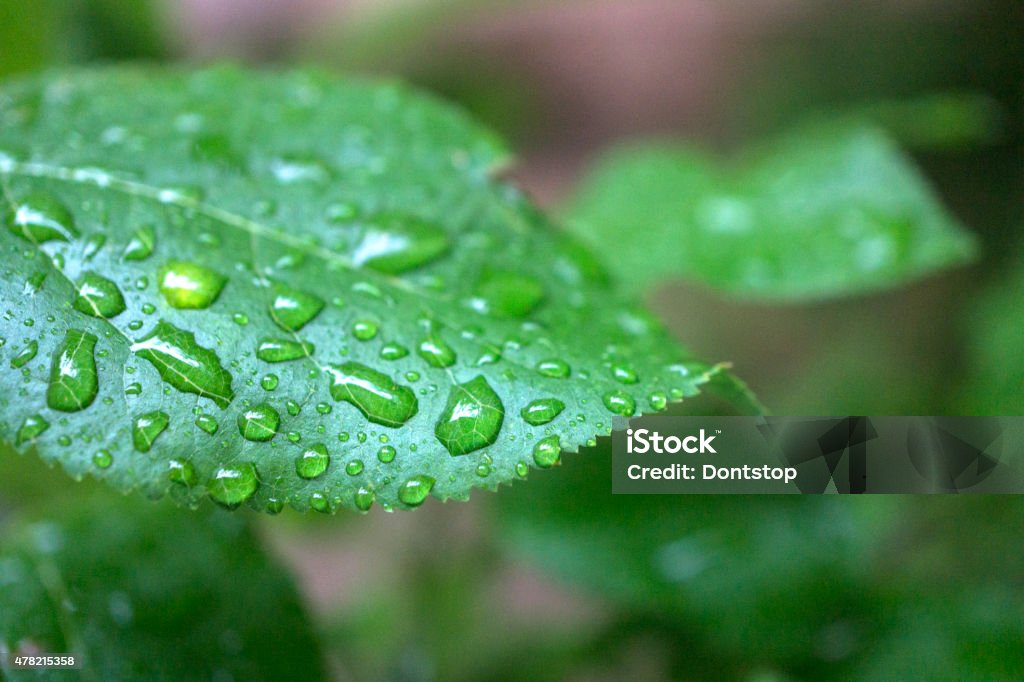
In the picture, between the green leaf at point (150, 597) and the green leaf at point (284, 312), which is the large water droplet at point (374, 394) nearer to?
the green leaf at point (284, 312)

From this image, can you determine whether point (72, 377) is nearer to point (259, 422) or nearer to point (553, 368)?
point (259, 422)

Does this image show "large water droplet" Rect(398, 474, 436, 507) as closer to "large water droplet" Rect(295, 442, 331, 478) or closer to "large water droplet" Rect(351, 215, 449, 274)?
"large water droplet" Rect(295, 442, 331, 478)

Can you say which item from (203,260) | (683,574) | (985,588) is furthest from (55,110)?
(985,588)

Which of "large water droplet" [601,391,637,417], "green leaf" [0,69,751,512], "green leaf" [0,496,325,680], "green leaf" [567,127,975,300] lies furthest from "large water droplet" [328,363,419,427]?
"green leaf" [567,127,975,300]

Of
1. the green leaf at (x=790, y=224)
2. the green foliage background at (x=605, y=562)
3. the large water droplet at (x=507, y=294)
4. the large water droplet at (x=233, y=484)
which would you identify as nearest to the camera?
the large water droplet at (x=233, y=484)

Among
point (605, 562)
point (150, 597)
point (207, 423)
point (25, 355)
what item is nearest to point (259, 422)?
point (207, 423)

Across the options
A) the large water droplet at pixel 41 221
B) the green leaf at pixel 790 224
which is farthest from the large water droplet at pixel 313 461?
the green leaf at pixel 790 224

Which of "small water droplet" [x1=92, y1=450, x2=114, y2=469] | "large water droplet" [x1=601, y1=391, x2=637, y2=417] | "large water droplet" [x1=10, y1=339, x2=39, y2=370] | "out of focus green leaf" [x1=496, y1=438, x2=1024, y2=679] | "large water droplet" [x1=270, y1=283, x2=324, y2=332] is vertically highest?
"large water droplet" [x1=270, y1=283, x2=324, y2=332]
